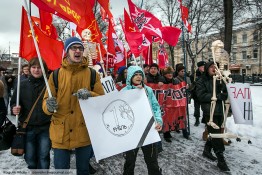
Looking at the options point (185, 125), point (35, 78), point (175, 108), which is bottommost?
point (185, 125)

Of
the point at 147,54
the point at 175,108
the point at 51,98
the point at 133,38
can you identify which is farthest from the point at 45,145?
the point at 147,54

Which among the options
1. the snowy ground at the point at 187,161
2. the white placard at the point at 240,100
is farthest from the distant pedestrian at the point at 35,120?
the white placard at the point at 240,100

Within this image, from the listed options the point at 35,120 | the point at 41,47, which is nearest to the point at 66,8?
the point at 41,47

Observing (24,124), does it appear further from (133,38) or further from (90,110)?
(133,38)

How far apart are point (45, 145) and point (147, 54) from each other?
5.54m

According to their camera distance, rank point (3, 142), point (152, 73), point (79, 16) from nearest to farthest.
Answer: point (3, 142) → point (79, 16) → point (152, 73)

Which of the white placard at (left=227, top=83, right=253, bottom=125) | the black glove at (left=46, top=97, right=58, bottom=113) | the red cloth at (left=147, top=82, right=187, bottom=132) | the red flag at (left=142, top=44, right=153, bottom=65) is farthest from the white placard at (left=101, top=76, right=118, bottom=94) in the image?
the red flag at (left=142, top=44, right=153, bottom=65)

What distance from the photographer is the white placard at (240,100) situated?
185 inches

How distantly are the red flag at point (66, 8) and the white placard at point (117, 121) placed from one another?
1299mm

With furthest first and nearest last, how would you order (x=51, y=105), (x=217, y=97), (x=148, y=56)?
(x=148, y=56), (x=217, y=97), (x=51, y=105)

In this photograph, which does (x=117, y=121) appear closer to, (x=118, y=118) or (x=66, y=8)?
(x=118, y=118)

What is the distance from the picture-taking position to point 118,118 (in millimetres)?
3314

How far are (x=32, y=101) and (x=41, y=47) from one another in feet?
3.08

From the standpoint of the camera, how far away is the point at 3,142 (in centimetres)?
355
